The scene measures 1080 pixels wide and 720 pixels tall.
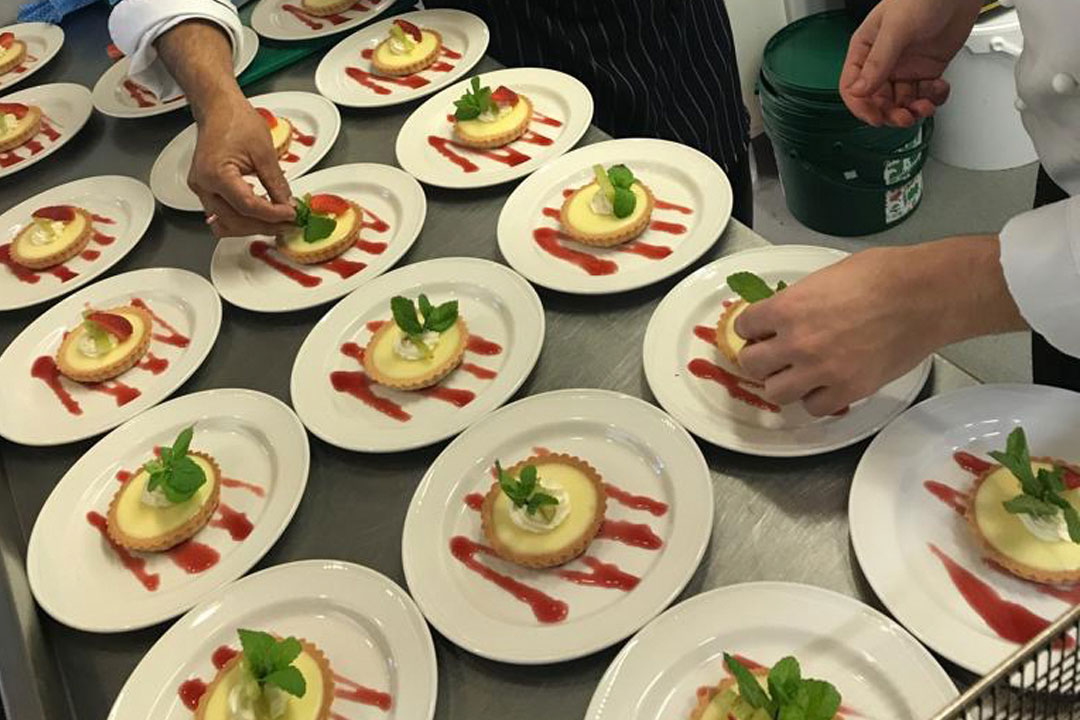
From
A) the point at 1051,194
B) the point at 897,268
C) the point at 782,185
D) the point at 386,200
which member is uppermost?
the point at 897,268

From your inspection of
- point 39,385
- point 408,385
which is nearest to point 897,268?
point 408,385

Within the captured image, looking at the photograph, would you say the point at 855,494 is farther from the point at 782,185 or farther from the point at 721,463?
the point at 782,185

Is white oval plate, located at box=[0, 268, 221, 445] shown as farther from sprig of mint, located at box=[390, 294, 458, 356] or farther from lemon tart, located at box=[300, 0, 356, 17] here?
lemon tart, located at box=[300, 0, 356, 17]

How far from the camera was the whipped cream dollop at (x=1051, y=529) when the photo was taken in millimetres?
969

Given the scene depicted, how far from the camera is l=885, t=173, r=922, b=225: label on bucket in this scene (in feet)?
10.2

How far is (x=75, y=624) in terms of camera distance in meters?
1.18

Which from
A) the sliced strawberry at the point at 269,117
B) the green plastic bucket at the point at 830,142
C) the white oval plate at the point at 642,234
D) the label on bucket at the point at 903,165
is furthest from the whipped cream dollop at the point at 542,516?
the label on bucket at the point at 903,165

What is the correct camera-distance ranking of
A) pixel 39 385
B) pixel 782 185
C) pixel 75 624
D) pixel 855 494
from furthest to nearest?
1. pixel 782 185
2. pixel 39 385
3. pixel 75 624
4. pixel 855 494

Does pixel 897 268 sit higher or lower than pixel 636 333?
higher

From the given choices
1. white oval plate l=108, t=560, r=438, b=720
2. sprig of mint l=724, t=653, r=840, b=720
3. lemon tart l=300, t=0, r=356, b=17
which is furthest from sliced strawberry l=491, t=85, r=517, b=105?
sprig of mint l=724, t=653, r=840, b=720

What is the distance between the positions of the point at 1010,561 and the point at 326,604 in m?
0.72

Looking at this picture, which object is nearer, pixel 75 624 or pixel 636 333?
pixel 75 624

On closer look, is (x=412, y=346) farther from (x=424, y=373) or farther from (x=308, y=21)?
(x=308, y=21)

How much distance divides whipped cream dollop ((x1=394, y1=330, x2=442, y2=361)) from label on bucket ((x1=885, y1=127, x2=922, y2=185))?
209 cm
